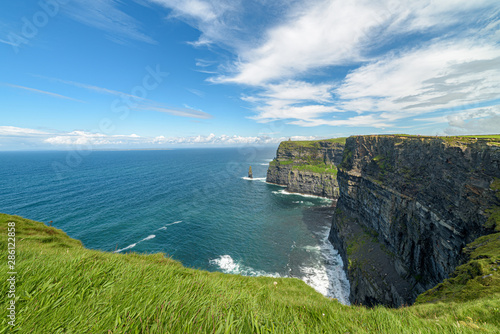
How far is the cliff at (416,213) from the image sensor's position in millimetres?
20922

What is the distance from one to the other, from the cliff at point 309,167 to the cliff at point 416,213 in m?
53.1

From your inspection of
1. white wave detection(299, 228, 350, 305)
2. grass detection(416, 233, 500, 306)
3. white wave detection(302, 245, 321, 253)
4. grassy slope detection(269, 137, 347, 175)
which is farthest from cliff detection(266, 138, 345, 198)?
grass detection(416, 233, 500, 306)

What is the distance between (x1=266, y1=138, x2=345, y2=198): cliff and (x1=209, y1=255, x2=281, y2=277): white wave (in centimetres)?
6814

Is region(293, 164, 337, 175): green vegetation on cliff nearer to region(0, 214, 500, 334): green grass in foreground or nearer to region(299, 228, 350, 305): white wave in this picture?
region(299, 228, 350, 305): white wave

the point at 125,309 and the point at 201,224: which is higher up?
the point at 125,309

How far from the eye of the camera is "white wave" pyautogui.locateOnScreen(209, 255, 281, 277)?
38.7 meters

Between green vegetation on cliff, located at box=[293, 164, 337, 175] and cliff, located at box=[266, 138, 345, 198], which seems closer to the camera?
cliff, located at box=[266, 138, 345, 198]

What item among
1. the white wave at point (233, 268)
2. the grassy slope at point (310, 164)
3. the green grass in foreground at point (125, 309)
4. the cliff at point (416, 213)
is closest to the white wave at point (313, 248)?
the cliff at point (416, 213)

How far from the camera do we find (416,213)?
29.0 metres

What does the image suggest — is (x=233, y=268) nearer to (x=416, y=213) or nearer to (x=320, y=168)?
(x=416, y=213)

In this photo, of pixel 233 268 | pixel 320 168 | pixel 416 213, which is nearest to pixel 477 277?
pixel 416 213

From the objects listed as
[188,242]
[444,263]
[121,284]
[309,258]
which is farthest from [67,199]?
[444,263]

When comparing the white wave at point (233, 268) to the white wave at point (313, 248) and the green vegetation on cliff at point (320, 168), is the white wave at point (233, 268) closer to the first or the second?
the white wave at point (313, 248)

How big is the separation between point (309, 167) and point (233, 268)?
83.7m
